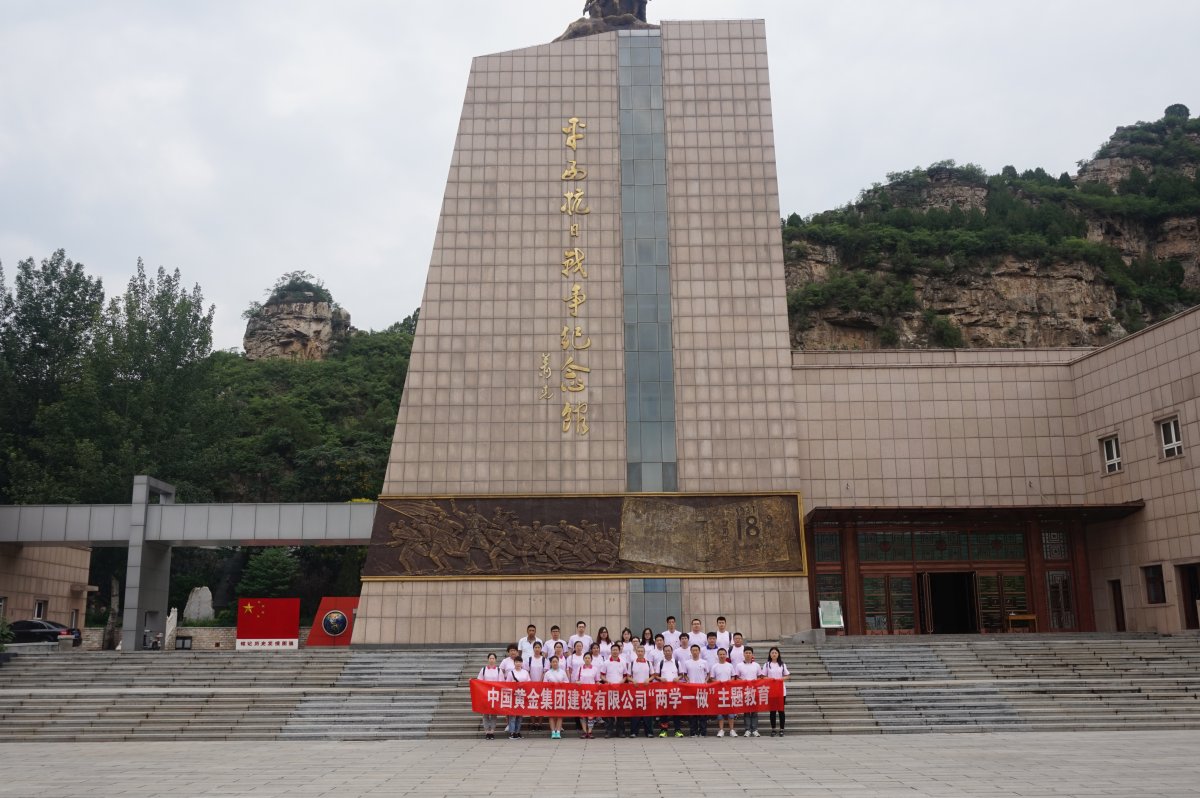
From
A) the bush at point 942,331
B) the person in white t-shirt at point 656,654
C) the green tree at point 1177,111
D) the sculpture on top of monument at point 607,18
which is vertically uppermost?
the green tree at point 1177,111

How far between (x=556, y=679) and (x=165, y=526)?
1356 centimetres

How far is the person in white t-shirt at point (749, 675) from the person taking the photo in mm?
13477

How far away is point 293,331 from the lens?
6838 centimetres

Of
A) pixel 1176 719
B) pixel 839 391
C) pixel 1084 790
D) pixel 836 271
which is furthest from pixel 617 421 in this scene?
pixel 836 271

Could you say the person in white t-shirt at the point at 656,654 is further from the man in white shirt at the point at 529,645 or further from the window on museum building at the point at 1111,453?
the window on museum building at the point at 1111,453

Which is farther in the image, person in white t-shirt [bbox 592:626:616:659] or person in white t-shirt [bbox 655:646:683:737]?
person in white t-shirt [bbox 592:626:616:659]

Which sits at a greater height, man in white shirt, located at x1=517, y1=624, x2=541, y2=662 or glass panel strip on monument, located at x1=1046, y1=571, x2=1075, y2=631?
glass panel strip on monument, located at x1=1046, y1=571, x2=1075, y2=631

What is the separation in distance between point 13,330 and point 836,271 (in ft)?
130

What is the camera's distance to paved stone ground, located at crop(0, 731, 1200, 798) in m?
7.99

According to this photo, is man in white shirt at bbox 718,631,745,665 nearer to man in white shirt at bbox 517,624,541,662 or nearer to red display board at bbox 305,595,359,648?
man in white shirt at bbox 517,624,541,662

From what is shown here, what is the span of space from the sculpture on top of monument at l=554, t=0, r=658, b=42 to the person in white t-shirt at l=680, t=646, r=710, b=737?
17.7m

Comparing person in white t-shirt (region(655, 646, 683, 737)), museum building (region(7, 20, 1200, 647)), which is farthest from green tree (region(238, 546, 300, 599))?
person in white t-shirt (region(655, 646, 683, 737))

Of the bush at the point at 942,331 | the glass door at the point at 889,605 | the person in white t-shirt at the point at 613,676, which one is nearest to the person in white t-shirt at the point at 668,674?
the person in white t-shirt at the point at 613,676

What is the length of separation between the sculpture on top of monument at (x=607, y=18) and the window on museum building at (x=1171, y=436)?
15489mm
